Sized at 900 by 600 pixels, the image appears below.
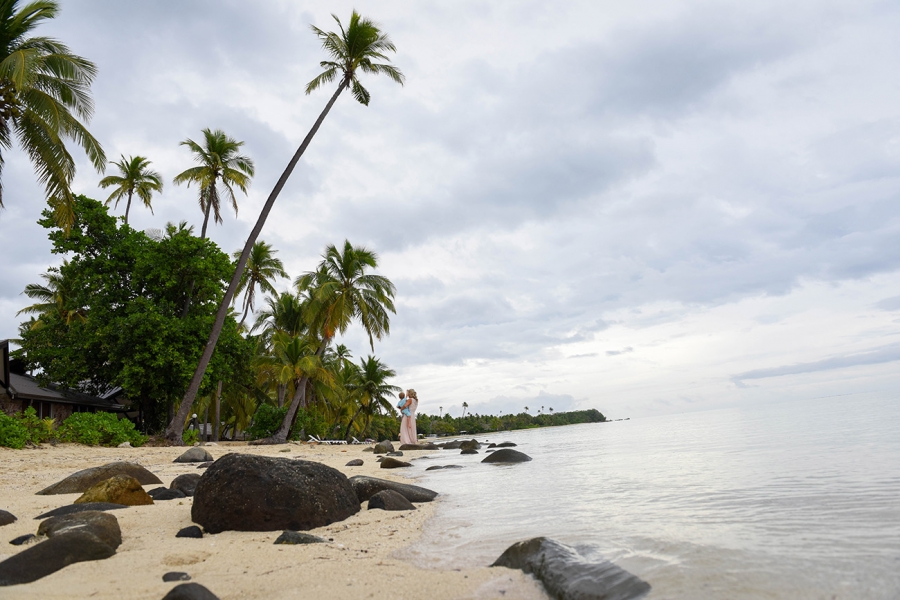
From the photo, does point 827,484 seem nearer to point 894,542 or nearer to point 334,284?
point 894,542

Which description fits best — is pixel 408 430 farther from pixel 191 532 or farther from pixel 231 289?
pixel 191 532

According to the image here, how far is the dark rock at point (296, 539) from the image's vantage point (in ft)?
11.8

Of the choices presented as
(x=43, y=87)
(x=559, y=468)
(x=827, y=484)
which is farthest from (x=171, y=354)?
(x=827, y=484)

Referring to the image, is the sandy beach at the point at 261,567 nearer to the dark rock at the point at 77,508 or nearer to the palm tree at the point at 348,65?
the dark rock at the point at 77,508

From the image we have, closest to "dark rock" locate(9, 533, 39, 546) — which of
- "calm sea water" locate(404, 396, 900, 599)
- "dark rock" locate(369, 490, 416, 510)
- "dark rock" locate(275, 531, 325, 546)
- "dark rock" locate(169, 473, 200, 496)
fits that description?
"dark rock" locate(275, 531, 325, 546)

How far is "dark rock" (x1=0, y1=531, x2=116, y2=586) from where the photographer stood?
8.85 ft

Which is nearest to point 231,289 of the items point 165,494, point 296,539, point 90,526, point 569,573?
point 165,494

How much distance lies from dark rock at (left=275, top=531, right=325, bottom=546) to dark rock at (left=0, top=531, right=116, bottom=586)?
0.98 m

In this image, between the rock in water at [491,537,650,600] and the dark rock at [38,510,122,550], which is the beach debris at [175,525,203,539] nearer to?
the dark rock at [38,510,122,550]

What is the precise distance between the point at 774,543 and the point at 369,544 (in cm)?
255

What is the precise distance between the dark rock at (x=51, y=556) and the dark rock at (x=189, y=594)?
3.25 feet

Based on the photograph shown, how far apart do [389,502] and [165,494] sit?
93.6 inches

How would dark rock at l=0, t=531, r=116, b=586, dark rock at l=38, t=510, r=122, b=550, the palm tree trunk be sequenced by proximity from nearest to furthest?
1. dark rock at l=0, t=531, r=116, b=586
2. dark rock at l=38, t=510, r=122, b=550
3. the palm tree trunk

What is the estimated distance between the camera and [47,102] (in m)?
12.2
